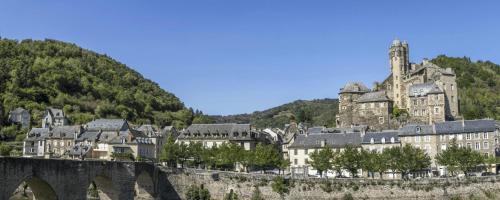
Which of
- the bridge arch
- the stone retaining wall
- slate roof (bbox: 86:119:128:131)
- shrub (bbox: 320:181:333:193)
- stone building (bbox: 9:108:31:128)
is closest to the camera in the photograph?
the stone retaining wall

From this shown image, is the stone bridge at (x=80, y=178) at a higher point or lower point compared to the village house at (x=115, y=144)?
lower

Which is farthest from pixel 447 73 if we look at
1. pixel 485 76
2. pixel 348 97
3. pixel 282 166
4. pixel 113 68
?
pixel 113 68

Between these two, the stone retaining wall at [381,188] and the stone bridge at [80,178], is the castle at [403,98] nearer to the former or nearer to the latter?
the stone retaining wall at [381,188]

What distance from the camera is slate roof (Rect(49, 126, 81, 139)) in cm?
8962

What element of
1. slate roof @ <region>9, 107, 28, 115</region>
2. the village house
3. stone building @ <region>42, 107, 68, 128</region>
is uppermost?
slate roof @ <region>9, 107, 28, 115</region>

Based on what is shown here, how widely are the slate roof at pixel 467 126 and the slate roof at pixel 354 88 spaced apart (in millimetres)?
20400

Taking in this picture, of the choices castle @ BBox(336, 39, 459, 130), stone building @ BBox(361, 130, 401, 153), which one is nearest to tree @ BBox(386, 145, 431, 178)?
stone building @ BBox(361, 130, 401, 153)

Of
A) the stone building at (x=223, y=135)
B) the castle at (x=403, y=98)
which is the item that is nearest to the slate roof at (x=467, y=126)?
the castle at (x=403, y=98)

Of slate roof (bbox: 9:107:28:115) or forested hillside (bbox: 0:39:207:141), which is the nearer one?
slate roof (bbox: 9:107:28:115)

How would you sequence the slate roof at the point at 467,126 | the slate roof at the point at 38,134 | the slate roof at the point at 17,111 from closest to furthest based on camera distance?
the slate roof at the point at 467,126
the slate roof at the point at 38,134
the slate roof at the point at 17,111

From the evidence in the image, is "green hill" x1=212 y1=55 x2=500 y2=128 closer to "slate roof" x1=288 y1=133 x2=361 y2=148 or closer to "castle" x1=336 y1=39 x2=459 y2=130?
"castle" x1=336 y1=39 x2=459 y2=130

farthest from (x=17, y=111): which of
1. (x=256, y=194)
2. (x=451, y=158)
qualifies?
(x=451, y=158)

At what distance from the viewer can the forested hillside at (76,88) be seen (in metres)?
123

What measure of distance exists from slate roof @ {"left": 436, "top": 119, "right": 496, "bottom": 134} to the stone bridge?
33639 millimetres
